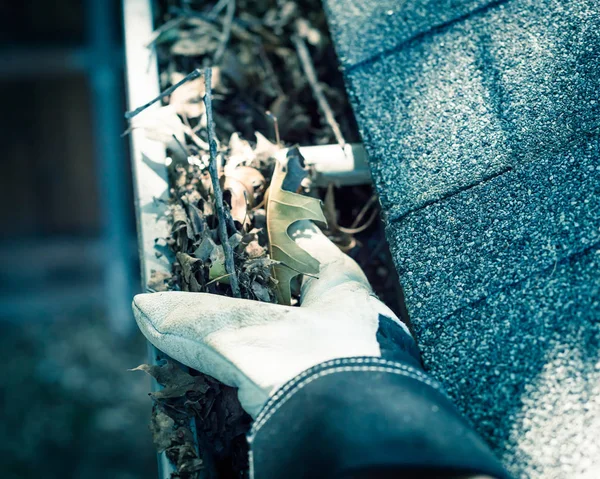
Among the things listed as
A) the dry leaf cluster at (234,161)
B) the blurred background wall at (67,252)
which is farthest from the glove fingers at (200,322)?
the blurred background wall at (67,252)

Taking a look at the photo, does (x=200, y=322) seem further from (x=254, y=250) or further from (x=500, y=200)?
(x=500, y=200)

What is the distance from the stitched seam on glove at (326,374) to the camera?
837 mm

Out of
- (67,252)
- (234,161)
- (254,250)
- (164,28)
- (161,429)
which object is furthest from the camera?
(67,252)

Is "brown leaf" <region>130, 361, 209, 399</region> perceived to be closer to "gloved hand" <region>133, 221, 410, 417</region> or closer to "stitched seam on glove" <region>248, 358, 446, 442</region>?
"gloved hand" <region>133, 221, 410, 417</region>

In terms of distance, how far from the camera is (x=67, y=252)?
2816mm

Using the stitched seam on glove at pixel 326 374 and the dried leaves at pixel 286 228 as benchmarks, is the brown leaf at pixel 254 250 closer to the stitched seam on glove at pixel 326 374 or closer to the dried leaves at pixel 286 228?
the dried leaves at pixel 286 228

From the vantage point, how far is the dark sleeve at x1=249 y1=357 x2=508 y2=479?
2.39 ft

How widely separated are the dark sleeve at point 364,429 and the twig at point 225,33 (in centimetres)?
112

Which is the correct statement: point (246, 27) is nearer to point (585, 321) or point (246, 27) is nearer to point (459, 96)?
point (459, 96)

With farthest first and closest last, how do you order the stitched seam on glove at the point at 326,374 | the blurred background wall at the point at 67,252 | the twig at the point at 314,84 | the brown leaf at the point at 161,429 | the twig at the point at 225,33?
the blurred background wall at the point at 67,252, the twig at the point at 225,33, the twig at the point at 314,84, the brown leaf at the point at 161,429, the stitched seam on glove at the point at 326,374

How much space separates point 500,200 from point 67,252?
7.68ft

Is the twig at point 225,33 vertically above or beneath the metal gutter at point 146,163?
above

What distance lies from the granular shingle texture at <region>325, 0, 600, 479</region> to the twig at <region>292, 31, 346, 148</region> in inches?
6.8

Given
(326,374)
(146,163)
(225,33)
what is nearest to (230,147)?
(146,163)
